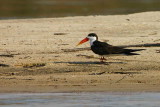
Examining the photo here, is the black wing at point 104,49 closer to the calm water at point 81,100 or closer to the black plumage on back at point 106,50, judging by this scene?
the black plumage on back at point 106,50

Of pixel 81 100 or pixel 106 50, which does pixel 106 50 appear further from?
pixel 81 100

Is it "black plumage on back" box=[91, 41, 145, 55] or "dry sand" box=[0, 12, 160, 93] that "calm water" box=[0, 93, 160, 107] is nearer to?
"dry sand" box=[0, 12, 160, 93]

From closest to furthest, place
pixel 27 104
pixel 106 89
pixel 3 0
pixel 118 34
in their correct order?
pixel 27 104
pixel 106 89
pixel 118 34
pixel 3 0

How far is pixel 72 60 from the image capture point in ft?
43.2

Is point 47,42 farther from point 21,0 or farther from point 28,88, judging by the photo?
point 21,0

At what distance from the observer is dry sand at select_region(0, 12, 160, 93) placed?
11.5m

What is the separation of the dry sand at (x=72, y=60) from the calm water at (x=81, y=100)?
293 millimetres

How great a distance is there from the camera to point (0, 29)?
17.5m

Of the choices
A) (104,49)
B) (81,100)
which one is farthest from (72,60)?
(81,100)

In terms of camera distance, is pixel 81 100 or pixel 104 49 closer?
pixel 81 100

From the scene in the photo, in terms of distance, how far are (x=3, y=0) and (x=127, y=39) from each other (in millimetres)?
20482

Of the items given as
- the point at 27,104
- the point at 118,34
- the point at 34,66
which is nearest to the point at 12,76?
the point at 34,66

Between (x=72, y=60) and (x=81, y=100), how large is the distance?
2629mm

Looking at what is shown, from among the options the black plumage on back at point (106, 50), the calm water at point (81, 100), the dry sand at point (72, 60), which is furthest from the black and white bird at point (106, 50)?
the calm water at point (81, 100)
